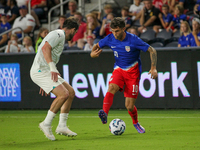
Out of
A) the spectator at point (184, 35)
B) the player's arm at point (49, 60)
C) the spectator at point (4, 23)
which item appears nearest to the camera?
the player's arm at point (49, 60)

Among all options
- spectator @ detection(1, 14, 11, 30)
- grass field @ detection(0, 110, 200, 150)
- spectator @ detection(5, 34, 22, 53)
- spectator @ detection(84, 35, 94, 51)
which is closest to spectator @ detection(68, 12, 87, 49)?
spectator @ detection(84, 35, 94, 51)

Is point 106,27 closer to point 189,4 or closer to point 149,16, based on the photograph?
point 149,16

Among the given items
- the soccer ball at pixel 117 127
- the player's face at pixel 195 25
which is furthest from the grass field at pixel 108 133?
the player's face at pixel 195 25

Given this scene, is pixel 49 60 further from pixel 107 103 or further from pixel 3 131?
pixel 3 131

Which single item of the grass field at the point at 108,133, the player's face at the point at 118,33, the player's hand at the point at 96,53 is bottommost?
the grass field at the point at 108,133

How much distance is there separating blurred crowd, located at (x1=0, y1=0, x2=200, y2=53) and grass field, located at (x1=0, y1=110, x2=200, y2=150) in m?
2.86

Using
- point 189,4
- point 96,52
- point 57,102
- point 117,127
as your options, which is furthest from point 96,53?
point 189,4

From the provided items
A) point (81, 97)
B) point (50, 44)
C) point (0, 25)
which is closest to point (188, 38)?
point (81, 97)

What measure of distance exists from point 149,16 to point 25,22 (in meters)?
5.09

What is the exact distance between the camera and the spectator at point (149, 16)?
13525 millimetres

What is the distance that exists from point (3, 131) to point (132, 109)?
272cm

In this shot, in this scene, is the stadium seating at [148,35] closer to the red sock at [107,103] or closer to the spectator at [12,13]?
the red sock at [107,103]

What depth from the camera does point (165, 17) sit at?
13258mm

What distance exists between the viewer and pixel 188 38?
449 inches
